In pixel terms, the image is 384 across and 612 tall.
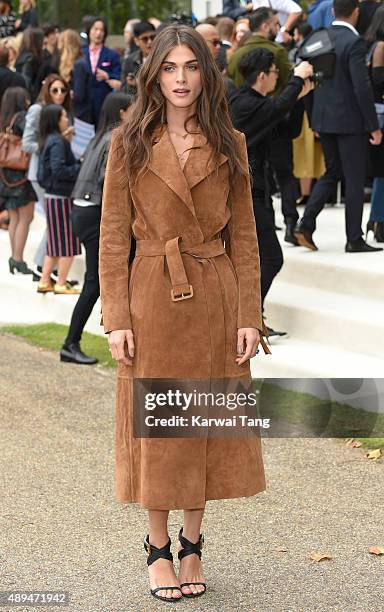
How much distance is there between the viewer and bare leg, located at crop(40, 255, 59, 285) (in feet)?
37.2

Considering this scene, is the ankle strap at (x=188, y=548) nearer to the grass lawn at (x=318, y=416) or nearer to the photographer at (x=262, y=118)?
the grass lawn at (x=318, y=416)

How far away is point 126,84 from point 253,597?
8.58m

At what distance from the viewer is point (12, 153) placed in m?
12.1

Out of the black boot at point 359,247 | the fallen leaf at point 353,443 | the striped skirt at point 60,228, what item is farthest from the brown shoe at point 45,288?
the fallen leaf at point 353,443

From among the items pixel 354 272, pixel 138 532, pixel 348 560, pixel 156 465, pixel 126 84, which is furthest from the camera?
pixel 126 84

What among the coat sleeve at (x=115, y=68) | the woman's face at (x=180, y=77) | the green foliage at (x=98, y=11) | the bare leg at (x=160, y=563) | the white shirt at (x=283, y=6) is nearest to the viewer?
the woman's face at (x=180, y=77)

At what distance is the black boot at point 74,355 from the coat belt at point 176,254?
183 inches

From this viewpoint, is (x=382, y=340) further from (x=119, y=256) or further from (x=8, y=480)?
(x=119, y=256)

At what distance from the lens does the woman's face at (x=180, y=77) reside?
449 cm

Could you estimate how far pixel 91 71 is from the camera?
1440cm

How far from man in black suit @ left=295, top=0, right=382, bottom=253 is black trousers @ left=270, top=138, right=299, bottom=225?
0.40 metres

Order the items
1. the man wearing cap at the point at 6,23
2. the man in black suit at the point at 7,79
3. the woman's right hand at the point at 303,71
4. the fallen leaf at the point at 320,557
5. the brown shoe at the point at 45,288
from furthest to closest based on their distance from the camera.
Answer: the man wearing cap at the point at 6,23
the man in black suit at the point at 7,79
the brown shoe at the point at 45,288
the woman's right hand at the point at 303,71
the fallen leaf at the point at 320,557

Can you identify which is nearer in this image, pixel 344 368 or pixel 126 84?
pixel 344 368

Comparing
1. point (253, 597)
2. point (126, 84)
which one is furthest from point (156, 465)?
point (126, 84)
